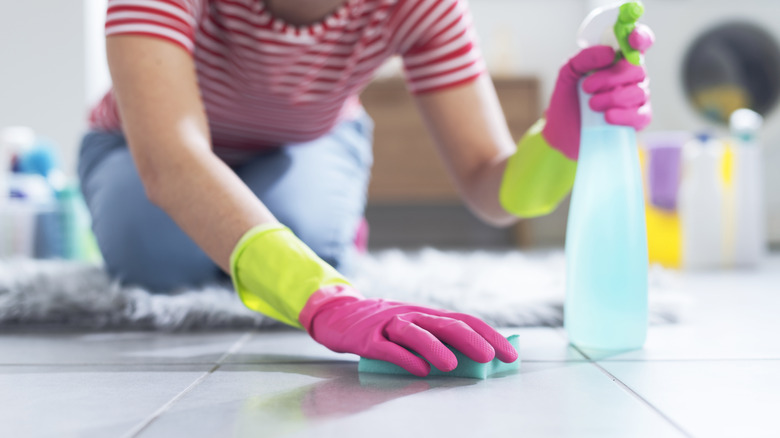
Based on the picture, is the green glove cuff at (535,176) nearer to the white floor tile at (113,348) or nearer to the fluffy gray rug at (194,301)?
the fluffy gray rug at (194,301)

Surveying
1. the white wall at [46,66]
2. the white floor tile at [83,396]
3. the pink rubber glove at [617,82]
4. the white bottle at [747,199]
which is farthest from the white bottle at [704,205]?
the white wall at [46,66]

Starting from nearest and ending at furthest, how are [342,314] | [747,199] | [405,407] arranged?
[405,407]
[342,314]
[747,199]

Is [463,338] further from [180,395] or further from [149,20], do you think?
[149,20]

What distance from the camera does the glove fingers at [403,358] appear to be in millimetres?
550

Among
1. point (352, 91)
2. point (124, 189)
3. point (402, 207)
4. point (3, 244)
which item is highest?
point (352, 91)

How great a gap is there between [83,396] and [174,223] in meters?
0.62

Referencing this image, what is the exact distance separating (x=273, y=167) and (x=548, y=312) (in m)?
0.52

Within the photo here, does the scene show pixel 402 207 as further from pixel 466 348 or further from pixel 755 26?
pixel 466 348

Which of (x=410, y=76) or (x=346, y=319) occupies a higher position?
(x=410, y=76)

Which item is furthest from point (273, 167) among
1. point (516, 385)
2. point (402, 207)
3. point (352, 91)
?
point (402, 207)

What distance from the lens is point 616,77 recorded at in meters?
0.64

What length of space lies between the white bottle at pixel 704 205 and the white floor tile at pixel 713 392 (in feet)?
3.75

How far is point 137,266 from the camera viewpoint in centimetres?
108

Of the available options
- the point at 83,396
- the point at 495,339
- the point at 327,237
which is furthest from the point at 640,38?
the point at 327,237
